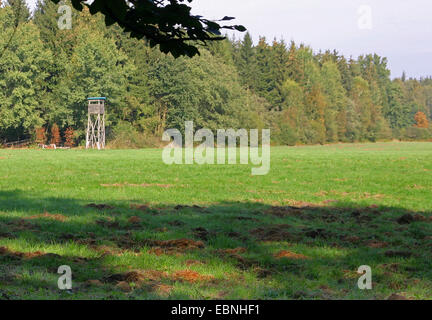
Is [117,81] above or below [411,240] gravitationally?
above

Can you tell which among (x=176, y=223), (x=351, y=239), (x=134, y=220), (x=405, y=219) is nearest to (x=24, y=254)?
(x=134, y=220)

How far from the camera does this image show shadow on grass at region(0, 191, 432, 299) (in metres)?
6.55

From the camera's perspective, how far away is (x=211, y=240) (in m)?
9.45

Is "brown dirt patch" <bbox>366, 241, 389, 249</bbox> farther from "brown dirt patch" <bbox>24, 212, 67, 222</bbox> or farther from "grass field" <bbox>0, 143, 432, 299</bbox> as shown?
"brown dirt patch" <bbox>24, 212, 67, 222</bbox>

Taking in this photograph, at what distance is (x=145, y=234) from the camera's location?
9812 mm

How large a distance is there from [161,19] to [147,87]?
2809 inches

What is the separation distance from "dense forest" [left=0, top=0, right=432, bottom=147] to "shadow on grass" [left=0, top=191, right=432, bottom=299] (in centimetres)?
4251

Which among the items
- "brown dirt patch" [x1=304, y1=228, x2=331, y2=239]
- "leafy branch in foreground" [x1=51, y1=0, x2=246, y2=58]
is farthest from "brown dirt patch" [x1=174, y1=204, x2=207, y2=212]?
"leafy branch in foreground" [x1=51, y1=0, x2=246, y2=58]

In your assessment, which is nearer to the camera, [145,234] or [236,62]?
[145,234]

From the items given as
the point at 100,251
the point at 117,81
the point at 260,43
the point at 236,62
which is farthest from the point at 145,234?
the point at 260,43

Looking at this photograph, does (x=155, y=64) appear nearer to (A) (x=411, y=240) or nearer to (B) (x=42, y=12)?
(B) (x=42, y=12)

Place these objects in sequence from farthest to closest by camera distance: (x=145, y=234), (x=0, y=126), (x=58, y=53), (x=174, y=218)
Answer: (x=58, y=53) → (x=0, y=126) → (x=174, y=218) → (x=145, y=234)
